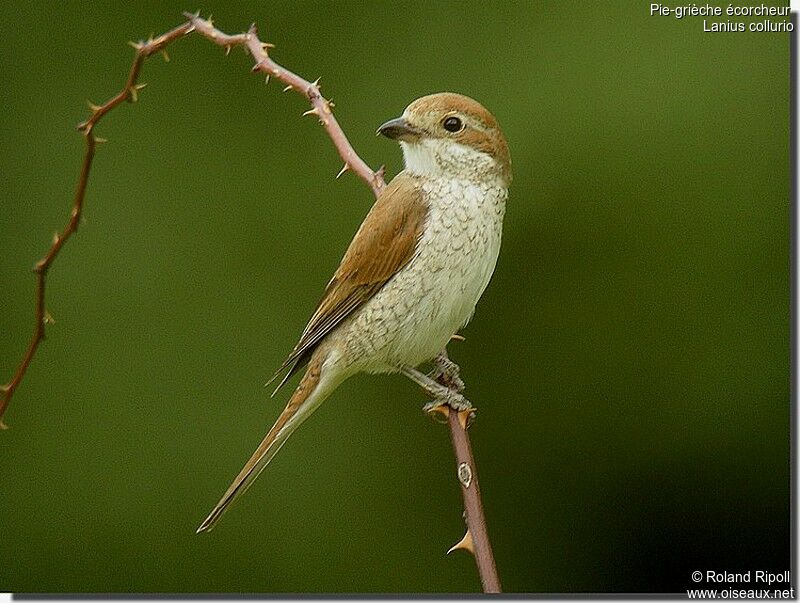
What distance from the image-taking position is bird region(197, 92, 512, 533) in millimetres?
2172

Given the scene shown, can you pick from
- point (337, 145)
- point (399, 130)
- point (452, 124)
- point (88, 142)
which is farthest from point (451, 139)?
Result: point (88, 142)

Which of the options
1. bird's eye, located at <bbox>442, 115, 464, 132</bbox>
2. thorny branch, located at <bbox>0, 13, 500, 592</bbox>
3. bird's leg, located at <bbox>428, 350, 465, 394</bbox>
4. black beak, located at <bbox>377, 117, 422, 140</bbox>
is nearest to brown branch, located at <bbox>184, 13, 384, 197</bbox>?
thorny branch, located at <bbox>0, 13, 500, 592</bbox>

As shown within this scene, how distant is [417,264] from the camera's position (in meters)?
2.20

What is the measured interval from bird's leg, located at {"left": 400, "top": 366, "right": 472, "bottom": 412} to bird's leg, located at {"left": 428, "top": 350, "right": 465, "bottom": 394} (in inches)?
1.0

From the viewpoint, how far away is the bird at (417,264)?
2172 millimetres

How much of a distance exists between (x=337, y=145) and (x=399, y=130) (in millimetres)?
229

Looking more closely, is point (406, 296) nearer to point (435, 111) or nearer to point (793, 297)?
Result: point (435, 111)

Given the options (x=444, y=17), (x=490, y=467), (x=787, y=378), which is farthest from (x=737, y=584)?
(x=444, y=17)

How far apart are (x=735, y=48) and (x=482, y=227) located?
0.99 meters

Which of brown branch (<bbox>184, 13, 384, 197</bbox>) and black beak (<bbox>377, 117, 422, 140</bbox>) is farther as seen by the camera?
black beak (<bbox>377, 117, 422, 140</bbox>)

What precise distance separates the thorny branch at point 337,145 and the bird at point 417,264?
Answer: 0.84ft

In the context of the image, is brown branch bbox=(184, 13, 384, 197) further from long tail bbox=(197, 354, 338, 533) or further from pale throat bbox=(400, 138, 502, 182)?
long tail bbox=(197, 354, 338, 533)

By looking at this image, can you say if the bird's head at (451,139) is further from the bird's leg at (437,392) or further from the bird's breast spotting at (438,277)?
the bird's leg at (437,392)

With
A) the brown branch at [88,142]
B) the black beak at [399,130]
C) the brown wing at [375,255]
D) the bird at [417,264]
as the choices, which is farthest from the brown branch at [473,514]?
the brown branch at [88,142]
